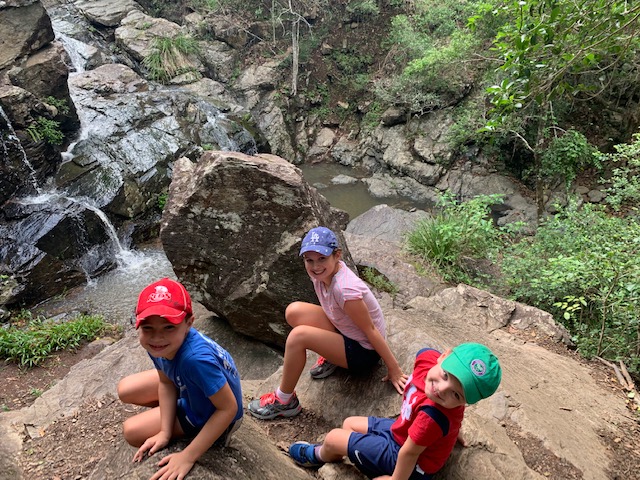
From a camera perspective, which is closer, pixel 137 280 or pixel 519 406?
pixel 519 406

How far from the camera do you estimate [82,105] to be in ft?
33.6

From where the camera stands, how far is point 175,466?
5.23 feet

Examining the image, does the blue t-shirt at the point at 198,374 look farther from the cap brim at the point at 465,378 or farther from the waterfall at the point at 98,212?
the waterfall at the point at 98,212

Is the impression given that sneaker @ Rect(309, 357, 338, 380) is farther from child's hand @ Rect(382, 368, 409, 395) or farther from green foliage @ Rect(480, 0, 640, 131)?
green foliage @ Rect(480, 0, 640, 131)

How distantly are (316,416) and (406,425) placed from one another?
96cm

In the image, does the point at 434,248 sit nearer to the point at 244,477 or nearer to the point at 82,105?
the point at 244,477

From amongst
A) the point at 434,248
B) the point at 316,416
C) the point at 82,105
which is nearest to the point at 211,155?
the point at 316,416

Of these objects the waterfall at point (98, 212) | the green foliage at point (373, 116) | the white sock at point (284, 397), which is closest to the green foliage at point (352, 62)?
the green foliage at point (373, 116)

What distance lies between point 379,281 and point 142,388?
12.8 feet

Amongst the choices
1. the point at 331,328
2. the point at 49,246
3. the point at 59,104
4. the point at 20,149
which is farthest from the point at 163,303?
the point at 59,104

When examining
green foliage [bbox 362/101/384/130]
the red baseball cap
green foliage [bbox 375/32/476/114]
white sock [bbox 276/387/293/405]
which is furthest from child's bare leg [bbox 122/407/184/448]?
green foliage [bbox 362/101/384/130]

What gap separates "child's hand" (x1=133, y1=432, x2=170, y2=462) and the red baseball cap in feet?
1.77

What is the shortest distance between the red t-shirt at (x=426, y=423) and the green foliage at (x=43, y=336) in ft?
18.0

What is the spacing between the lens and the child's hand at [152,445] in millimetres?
1696
